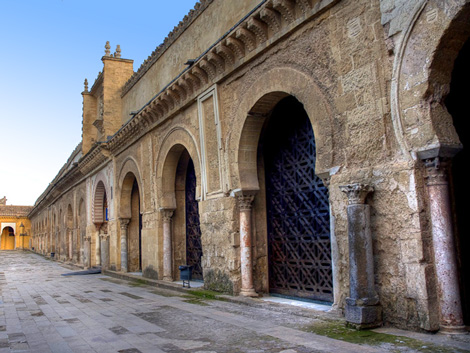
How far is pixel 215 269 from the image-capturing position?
7949 millimetres

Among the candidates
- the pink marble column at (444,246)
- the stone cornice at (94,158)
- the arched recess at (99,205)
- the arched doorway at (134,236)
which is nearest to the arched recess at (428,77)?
the pink marble column at (444,246)

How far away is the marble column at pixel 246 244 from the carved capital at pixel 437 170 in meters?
3.49

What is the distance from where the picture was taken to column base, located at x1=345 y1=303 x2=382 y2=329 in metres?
4.38

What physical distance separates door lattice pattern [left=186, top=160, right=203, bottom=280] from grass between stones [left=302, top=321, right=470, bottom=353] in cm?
582

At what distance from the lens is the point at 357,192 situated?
458cm

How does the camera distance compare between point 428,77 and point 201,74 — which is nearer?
point 428,77

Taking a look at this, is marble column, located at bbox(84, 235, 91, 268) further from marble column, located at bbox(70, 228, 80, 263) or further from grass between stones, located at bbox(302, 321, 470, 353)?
grass between stones, located at bbox(302, 321, 470, 353)

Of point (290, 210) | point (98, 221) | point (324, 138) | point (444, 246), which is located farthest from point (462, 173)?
point (98, 221)

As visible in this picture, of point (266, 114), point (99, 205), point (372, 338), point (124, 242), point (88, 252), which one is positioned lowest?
point (372, 338)

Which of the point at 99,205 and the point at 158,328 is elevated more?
the point at 99,205

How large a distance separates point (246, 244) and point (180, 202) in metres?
4.15

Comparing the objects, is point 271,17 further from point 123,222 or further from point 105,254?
point 105,254

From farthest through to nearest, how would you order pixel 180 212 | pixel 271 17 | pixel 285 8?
1. pixel 180 212
2. pixel 271 17
3. pixel 285 8

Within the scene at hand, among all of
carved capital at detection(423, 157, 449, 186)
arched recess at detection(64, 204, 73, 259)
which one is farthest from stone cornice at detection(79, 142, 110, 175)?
carved capital at detection(423, 157, 449, 186)
